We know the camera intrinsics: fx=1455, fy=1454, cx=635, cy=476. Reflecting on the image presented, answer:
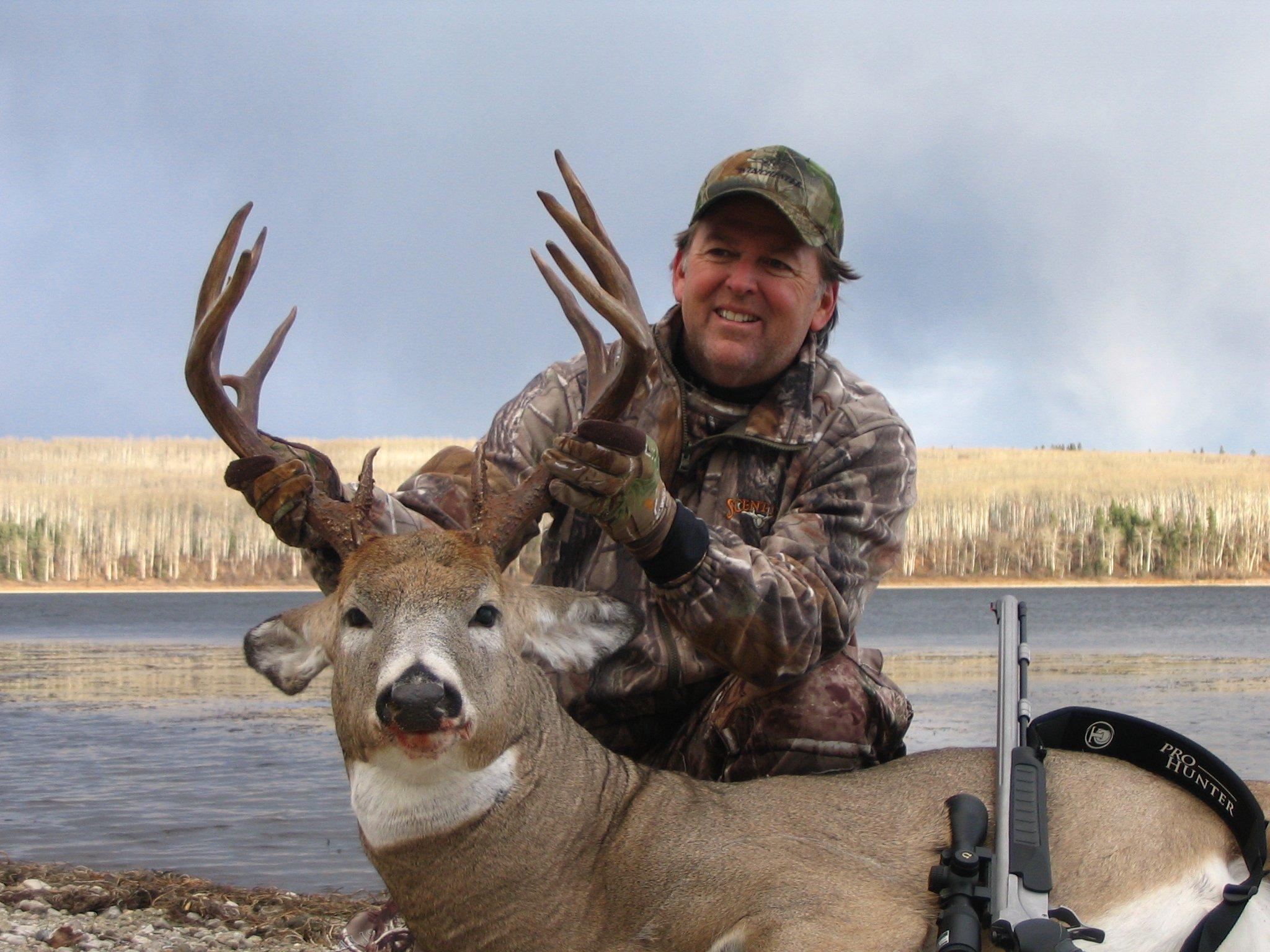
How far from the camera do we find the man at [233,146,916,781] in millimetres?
4973

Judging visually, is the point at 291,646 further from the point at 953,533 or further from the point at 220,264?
the point at 953,533

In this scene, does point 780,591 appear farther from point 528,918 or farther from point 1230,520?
point 1230,520

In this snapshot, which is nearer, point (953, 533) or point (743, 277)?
point (743, 277)

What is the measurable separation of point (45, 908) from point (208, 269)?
11.2ft

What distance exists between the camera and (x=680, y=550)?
14.3 feet

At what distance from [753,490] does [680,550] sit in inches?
45.8

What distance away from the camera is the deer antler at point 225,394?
14.6ft

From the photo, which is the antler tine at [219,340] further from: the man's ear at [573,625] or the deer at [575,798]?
the man's ear at [573,625]

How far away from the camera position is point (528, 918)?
414cm

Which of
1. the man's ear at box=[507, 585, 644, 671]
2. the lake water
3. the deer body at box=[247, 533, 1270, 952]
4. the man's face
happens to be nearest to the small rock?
the lake water

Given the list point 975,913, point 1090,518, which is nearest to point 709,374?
point 975,913

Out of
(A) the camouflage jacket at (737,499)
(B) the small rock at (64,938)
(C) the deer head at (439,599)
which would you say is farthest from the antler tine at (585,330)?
(B) the small rock at (64,938)

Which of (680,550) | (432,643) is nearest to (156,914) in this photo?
(432,643)

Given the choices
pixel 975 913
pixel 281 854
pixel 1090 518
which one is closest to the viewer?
pixel 975 913
